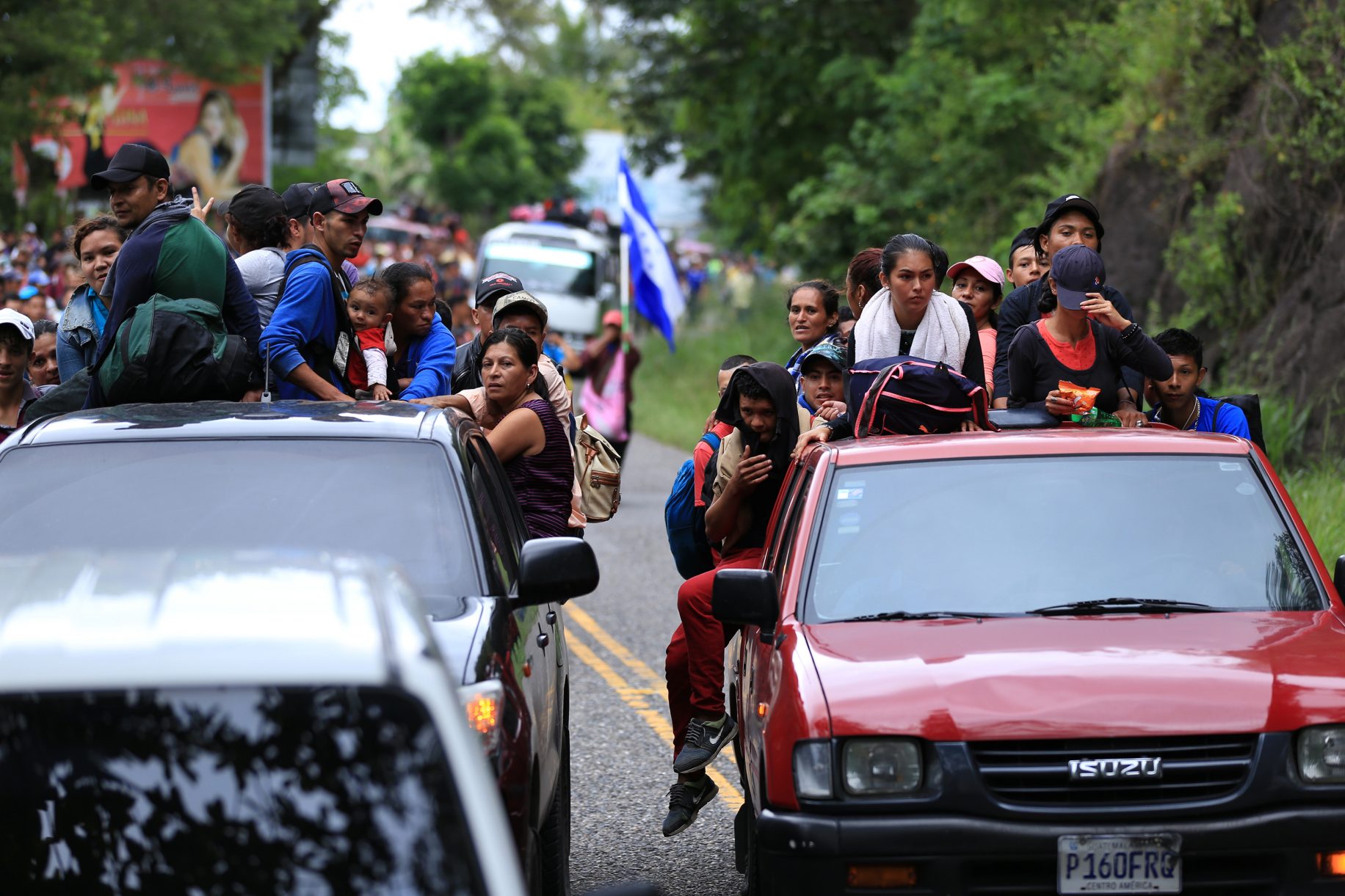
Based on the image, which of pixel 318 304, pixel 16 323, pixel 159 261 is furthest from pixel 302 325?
pixel 16 323

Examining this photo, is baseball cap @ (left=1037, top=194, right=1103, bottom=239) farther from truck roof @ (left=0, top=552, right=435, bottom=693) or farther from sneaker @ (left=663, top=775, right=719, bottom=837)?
truck roof @ (left=0, top=552, right=435, bottom=693)

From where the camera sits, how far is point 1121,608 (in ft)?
17.3

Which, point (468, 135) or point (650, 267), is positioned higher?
point (650, 267)

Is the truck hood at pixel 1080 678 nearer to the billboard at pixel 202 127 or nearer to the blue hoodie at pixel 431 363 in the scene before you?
the blue hoodie at pixel 431 363

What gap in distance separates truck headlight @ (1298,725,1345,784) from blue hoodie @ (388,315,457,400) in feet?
13.8

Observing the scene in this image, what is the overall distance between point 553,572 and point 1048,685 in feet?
4.40

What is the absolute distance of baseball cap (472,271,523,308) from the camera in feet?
27.9

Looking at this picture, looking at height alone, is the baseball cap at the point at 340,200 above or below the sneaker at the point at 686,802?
above

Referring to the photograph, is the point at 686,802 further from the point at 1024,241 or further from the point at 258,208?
the point at 1024,241

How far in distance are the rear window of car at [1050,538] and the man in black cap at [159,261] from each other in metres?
2.62

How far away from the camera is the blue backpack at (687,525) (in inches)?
285

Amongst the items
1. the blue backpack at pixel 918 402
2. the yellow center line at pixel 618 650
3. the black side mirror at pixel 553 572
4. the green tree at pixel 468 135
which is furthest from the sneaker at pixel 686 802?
the green tree at pixel 468 135

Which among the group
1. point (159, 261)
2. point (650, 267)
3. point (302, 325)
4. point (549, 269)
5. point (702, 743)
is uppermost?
point (159, 261)

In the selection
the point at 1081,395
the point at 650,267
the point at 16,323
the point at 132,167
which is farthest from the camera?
the point at 650,267
